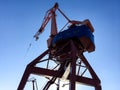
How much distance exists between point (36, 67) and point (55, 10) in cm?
1387

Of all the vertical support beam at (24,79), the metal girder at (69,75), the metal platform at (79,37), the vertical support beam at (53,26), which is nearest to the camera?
the vertical support beam at (24,79)

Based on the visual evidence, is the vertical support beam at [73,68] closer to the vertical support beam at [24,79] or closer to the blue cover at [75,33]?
the blue cover at [75,33]

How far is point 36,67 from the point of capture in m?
30.0

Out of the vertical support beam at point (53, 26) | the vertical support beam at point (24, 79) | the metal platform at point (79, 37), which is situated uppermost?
the vertical support beam at point (53, 26)

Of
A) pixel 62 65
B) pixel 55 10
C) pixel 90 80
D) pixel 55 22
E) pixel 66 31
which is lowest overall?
pixel 90 80

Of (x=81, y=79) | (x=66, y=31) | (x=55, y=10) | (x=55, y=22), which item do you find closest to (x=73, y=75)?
(x=81, y=79)

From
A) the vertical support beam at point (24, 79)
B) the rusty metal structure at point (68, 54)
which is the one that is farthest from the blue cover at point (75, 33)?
the vertical support beam at point (24, 79)

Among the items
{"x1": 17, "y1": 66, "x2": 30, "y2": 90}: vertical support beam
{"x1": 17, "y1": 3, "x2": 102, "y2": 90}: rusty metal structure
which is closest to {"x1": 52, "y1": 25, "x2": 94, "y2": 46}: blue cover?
{"x1": 17, "y1": 3, "x2": 102, "y2": 90}: rusty metal structure

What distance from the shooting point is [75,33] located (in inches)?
1254

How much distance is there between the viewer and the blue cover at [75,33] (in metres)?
31.5

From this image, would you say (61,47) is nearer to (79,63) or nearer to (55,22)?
(79,63)

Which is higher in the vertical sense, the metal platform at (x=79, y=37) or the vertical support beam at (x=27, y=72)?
the metal platform at (x=79, y=37)

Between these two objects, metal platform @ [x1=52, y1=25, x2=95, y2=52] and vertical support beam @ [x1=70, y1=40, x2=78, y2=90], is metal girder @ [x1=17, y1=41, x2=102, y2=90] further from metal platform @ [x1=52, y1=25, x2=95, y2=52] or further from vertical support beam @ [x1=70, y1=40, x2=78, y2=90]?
metal platform @ [x1=52, y1=25, x2=95, y2=52]

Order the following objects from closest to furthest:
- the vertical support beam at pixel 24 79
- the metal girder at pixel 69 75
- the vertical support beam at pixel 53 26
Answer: the vertical support beam at pixel 24 79, the metal girder at pixel 69 75, the vertical support beam at pixel 53 26
